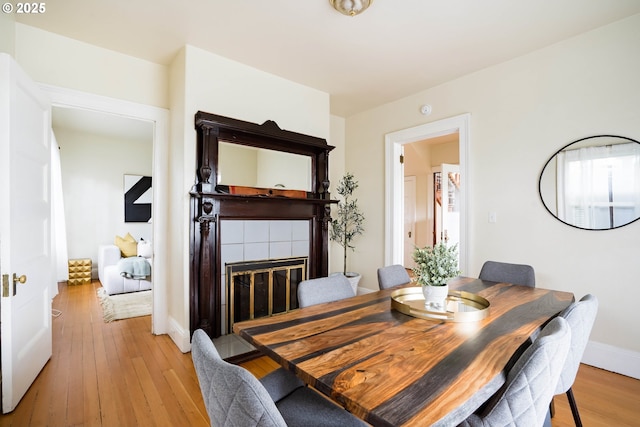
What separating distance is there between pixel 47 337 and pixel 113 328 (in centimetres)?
83

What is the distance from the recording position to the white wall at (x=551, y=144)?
236cm

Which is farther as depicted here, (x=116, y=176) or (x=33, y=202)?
(x=116, y=176)

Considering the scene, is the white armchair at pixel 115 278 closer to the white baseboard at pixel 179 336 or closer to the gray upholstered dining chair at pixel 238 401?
the white baseboard at pixel 179 336

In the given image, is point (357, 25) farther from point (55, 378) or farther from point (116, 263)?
point (116, 263)

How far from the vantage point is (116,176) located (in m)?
5.80

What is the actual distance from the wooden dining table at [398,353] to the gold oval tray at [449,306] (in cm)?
3

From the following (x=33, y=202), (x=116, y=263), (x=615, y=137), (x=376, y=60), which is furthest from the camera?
(x=116, y=263)

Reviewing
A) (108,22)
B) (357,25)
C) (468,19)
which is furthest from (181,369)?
(468,19)

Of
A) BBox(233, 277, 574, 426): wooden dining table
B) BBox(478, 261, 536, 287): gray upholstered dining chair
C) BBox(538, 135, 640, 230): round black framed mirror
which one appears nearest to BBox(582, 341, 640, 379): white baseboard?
BBox(478, 261, 536, 287): gray upholstered dining chair

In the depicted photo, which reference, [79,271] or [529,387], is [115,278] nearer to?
[79,271]

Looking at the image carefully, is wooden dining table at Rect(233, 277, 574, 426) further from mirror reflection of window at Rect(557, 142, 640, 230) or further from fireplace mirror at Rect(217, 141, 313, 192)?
fireplace mirror at Rect(217, 141, 313, 192)

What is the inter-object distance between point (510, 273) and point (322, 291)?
62.0 inches

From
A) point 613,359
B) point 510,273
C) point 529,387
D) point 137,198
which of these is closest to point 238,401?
point 529,387

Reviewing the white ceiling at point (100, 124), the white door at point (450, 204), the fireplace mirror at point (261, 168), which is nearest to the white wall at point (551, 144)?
the fireplace mirror at point (261, 168)
